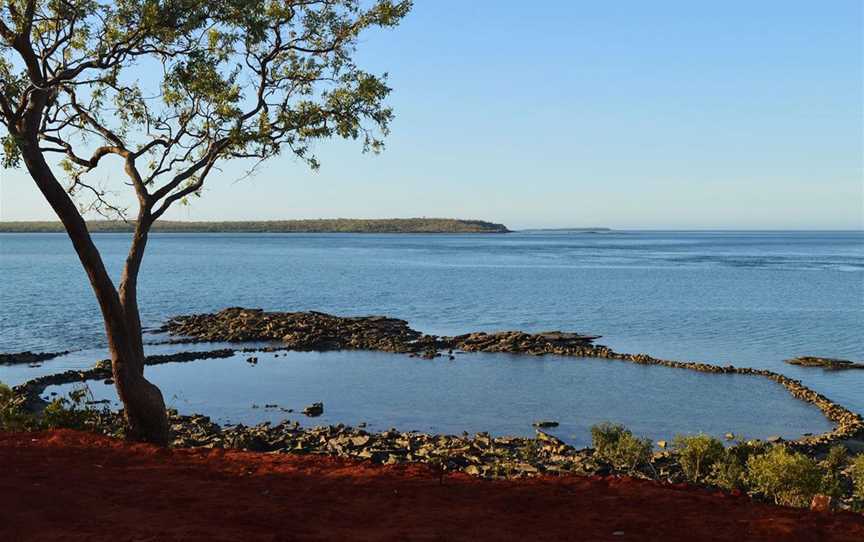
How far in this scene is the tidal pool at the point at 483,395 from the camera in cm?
2580

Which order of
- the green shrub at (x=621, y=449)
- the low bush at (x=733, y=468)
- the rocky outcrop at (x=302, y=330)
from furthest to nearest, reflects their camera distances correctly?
the rocky outcrop at (x=302, y=330)
the green shrub at (x=621, y=449)
the low bush at (x=733, y=468)

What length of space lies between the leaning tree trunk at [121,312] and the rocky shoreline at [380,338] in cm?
2307

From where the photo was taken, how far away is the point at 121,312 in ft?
55.8

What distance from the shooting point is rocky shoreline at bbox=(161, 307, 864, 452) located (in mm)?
38031

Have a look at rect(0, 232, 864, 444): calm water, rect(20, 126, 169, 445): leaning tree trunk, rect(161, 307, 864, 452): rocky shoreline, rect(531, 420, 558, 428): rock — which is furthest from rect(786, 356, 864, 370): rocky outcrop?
rect(20, 126, 169, 445): leaning tree trunk

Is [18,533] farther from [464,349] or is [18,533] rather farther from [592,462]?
[464,349]

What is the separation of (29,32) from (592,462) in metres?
15.4

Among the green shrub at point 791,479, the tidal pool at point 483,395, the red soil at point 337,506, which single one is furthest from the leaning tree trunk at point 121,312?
the green shrub at point 791,479

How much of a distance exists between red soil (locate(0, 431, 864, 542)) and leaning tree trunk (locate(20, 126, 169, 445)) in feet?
8.32

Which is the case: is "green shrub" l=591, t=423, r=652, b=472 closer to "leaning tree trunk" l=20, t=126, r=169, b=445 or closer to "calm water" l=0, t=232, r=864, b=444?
"calm water" l=0, t=232, r=864, b=444

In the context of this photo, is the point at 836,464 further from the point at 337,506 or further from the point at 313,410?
the point at 313,410

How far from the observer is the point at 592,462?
17656 mm

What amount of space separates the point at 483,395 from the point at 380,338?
15.0 metres

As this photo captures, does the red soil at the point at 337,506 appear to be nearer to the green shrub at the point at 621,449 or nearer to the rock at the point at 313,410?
the green shrub at the point at 621,449
